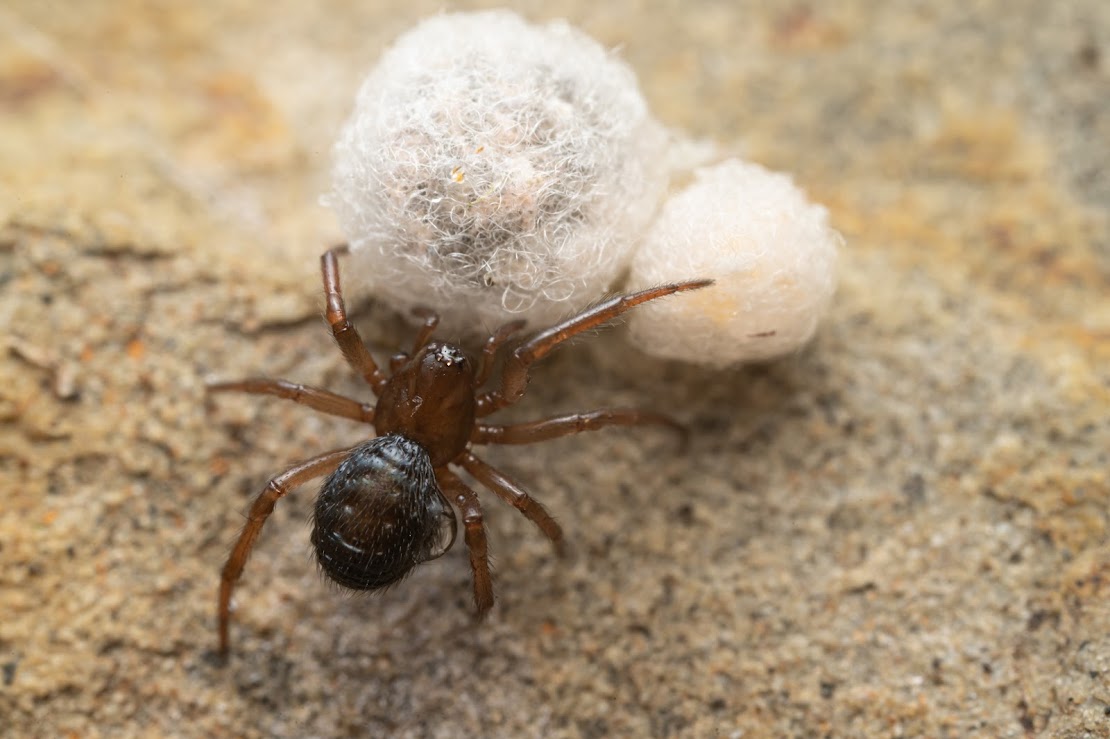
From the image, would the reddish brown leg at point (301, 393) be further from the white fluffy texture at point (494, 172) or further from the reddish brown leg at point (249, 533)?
the white fluffy texture at point (494, 172)

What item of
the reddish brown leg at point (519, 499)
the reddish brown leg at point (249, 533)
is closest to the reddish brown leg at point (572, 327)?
the reddish brown leg at point (519, 499)

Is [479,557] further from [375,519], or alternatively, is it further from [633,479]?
[633,479]

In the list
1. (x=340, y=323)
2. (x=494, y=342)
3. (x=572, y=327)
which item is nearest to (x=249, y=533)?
(x=340, y=323)

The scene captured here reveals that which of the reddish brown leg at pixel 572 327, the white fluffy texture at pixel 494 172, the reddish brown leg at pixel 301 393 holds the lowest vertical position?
the reddish brown leg at pixel 301 393

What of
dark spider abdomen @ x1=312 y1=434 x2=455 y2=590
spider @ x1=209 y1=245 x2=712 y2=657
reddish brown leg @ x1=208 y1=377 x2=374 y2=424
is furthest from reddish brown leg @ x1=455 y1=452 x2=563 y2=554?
reddish brown leg @ x1=208 y1=377 x2=374 y2=424

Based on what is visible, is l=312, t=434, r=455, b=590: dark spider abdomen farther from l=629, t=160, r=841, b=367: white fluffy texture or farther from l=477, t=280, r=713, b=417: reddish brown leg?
l=629, t=160, r=841, b=367: white fluffy texture

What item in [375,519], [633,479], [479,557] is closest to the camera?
[375,519]

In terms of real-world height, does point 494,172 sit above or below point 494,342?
above
